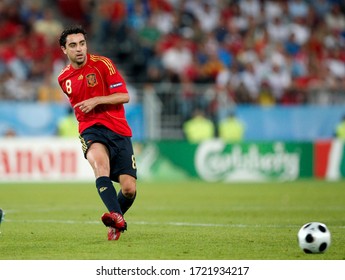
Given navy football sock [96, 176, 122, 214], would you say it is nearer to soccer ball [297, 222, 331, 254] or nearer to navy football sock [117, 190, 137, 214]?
navy football sock [117, 190, 137, 214]

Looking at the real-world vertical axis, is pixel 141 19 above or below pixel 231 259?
above

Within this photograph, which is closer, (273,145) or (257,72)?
(273,145)

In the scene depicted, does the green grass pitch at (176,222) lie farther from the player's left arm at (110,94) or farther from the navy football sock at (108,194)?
the player's left arm at (110,94)

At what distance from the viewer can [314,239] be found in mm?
8461

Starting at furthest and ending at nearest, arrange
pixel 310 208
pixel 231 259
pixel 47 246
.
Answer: pixel 310 208 → pixel 47 246 → pixel 231 259

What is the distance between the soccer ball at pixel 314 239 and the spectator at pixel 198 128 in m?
14.9

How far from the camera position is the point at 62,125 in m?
22.5

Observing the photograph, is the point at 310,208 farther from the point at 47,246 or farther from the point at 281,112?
the point at 281,112

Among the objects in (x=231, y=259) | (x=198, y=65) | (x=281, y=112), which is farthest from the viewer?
(x=198, y=65)

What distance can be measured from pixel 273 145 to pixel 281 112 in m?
1.38

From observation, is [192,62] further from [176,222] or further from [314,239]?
[314,239]

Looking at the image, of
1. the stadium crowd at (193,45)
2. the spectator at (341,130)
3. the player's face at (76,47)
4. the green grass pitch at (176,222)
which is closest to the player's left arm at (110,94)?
the player's face at (76,47)

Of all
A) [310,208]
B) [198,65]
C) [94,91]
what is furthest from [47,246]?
[198,65]

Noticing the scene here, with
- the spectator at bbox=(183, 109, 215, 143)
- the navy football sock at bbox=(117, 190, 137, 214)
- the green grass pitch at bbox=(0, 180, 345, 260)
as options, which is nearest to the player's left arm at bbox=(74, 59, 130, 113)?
the navy football sock at bbox=(117, 190, 137, 214)
